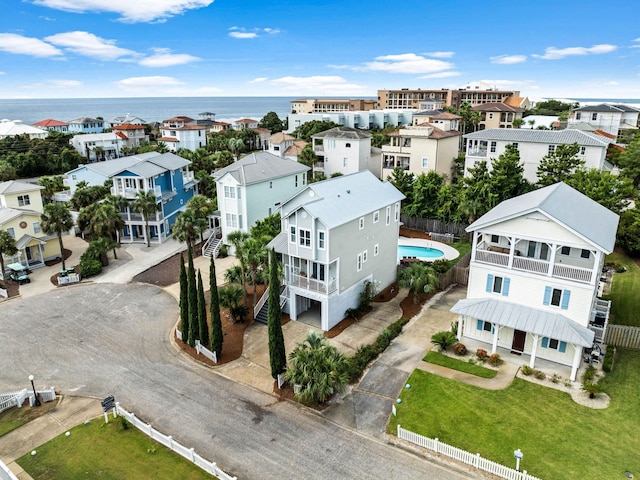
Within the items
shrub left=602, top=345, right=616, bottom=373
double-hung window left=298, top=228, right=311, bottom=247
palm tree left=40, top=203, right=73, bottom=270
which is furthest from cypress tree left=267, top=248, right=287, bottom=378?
palm tree left=40, top=203, right=73, bottom=270

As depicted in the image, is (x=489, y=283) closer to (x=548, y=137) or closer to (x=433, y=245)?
(x=433, y=245)

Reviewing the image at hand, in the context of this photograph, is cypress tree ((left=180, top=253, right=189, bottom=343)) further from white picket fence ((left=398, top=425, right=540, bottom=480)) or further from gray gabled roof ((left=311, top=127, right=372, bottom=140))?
gray gabled roof ((left=311, top=127, right=372, bottom=140))

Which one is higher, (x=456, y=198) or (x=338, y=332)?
(x=456, y=198)

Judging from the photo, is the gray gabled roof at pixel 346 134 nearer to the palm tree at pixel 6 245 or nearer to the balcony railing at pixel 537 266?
the balcony railing at pixel 537 266

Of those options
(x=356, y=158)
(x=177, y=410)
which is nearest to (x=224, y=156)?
(x=356, y=158)

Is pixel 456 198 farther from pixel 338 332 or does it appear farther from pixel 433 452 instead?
pixel 433 452
